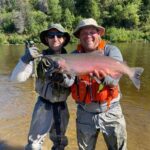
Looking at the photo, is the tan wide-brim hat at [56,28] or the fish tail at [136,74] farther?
the tan wide-brim hat at [56,28]

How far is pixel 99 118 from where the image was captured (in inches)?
199

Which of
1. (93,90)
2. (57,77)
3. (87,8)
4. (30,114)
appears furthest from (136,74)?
(87,8)

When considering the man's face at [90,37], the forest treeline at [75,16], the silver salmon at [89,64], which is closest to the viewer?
the silver salmon at [89,64]

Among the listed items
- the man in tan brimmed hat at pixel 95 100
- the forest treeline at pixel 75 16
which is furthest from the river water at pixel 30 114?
the forest treeline at pixel 75 16

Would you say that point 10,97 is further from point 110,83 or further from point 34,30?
point 34,30

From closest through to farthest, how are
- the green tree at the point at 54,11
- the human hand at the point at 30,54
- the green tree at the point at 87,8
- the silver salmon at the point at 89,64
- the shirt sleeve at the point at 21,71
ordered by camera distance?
the silver salmon at the point at 89,64
the human hand at the point at 30,54
the shirt sleeve at the point at 21,71
the green tree at the point at 87,8
the green tree at the point at 54,11

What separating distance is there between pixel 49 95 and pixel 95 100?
0.75 m

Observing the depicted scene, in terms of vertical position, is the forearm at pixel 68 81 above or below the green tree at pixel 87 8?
above

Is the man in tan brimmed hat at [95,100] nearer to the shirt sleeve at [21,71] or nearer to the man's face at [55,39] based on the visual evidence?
the man's face at [55,39]

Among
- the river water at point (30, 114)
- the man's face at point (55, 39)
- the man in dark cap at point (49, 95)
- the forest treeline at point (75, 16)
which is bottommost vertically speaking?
the forest treeline at point (75, 16)

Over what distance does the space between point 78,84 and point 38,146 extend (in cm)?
111

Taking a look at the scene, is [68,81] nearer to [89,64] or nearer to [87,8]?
[89,64]

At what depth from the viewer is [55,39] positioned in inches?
211

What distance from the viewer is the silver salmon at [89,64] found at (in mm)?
4715
